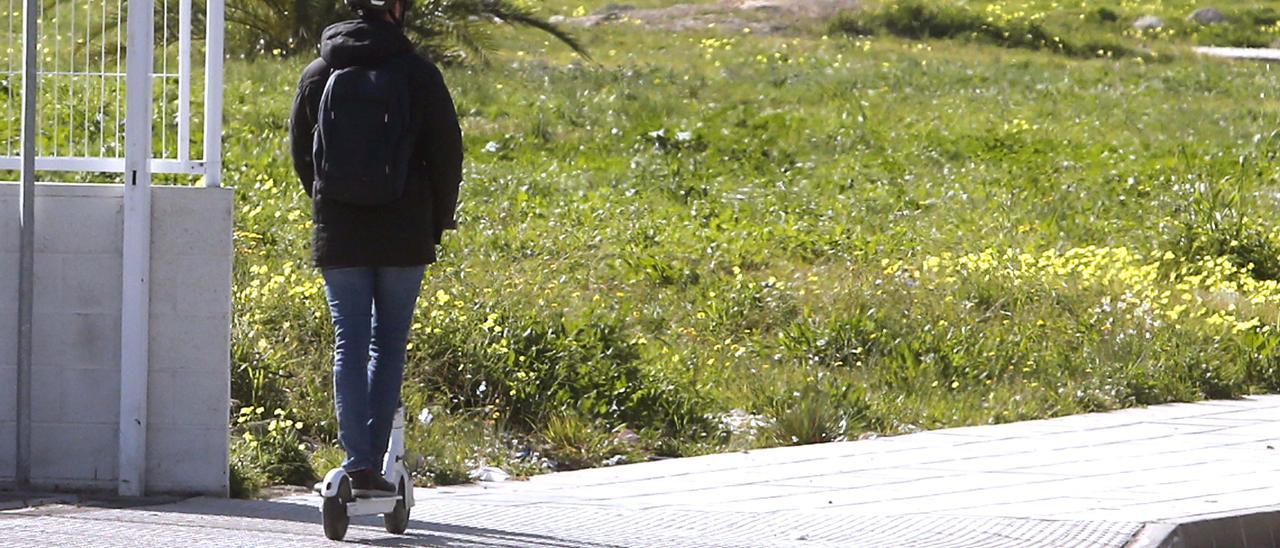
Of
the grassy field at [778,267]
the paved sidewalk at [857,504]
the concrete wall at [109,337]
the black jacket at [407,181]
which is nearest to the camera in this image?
the black jacket at [407,181]

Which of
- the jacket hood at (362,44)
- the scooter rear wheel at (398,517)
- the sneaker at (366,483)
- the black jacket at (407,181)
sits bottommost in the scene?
the scooter rear wheel at (398,517)

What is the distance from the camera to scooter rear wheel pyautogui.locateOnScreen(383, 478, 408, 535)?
641 centimetres

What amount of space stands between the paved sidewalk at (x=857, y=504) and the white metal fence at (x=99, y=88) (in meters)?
1.33

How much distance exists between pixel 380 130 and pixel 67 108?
3.07 metres

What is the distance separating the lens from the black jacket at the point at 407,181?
6.18 meters

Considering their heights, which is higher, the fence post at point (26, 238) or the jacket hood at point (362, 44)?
the jacket hood at point (362, 44)

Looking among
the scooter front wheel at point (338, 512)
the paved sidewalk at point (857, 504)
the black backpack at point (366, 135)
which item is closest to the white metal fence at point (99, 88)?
the black backpack at point (366, 135)

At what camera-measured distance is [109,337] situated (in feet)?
24.3

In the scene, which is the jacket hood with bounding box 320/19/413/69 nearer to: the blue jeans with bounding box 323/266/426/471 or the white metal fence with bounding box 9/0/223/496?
the blue jeans with bounding box 323/266/426/471

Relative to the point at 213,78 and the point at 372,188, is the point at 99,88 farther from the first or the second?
the point at 372,188

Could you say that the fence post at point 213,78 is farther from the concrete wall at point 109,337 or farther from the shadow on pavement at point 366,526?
the shadow on pavement at point 366,526

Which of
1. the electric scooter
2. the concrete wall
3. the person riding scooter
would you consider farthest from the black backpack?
the concrete wall

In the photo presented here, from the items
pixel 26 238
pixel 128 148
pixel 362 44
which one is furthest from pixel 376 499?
pixel 26 238

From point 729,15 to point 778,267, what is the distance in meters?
26.0
